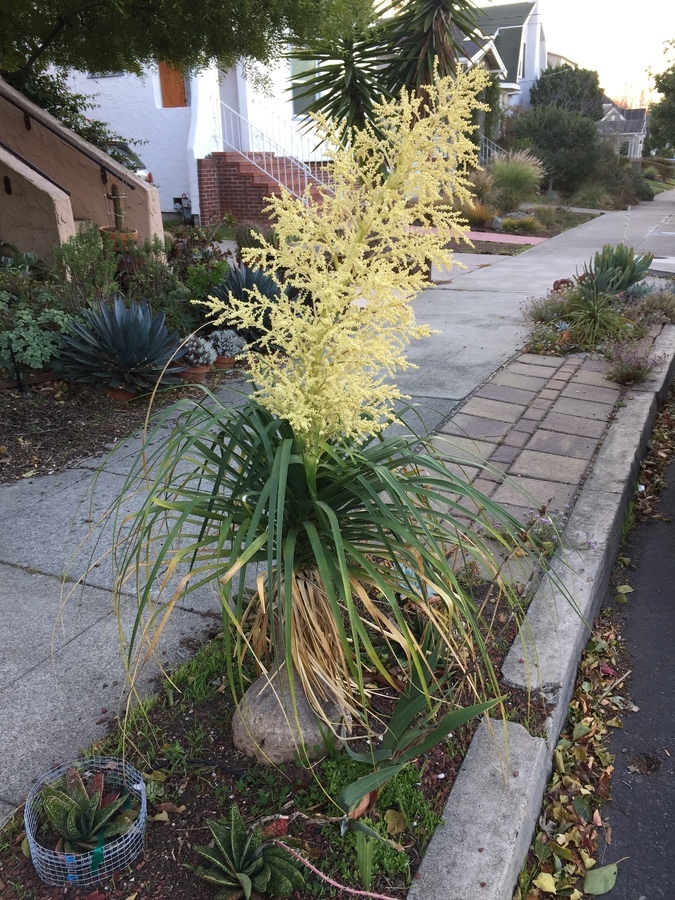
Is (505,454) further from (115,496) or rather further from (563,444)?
(115,496)

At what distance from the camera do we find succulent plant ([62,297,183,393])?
537cm

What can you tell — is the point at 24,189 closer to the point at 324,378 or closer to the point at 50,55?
the point at 50,55

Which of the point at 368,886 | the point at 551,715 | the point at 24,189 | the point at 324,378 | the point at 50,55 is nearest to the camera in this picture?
the point at 368,886

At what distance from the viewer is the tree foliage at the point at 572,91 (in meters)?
38.2

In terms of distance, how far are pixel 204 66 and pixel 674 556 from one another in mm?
8286

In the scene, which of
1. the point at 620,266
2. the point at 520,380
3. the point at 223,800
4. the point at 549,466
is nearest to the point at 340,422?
the point at 223,800

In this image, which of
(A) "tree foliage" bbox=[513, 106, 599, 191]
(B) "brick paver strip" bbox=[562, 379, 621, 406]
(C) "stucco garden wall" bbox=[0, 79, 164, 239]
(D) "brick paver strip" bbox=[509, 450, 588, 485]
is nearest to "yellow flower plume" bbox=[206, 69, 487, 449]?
(D) "brick paver strip" bbox=[509, 450, 588, 485]

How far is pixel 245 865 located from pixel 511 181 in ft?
72.9

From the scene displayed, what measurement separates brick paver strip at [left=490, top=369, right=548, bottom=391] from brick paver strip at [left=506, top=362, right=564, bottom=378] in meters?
0.08

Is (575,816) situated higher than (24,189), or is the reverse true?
(24,189)

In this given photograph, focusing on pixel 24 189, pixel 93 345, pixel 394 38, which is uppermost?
pixel 394 38

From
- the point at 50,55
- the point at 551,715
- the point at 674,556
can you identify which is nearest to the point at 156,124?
the point at 50,55

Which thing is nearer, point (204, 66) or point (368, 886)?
point (368, 886)

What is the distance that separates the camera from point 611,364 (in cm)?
652
